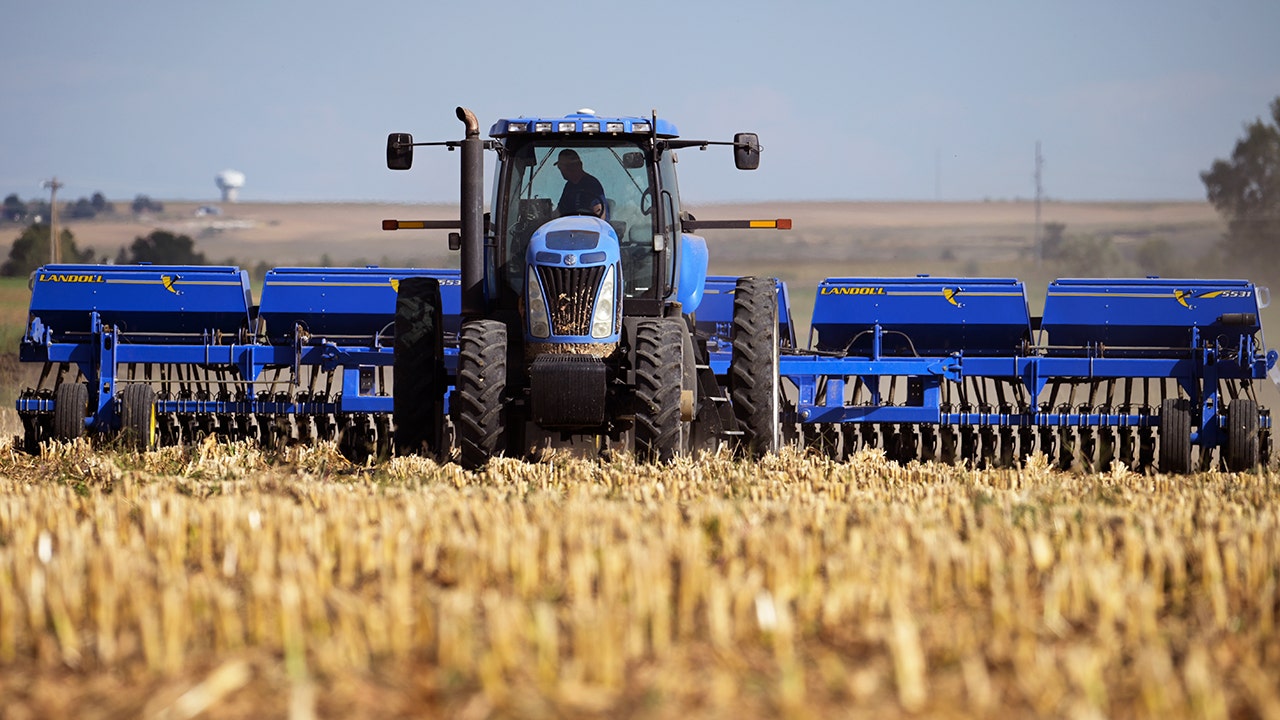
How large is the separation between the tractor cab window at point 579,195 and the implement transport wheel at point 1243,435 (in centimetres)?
446

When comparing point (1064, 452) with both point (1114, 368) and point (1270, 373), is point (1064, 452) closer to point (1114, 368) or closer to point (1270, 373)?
point (1114, 368)

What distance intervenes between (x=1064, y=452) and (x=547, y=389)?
4870mm

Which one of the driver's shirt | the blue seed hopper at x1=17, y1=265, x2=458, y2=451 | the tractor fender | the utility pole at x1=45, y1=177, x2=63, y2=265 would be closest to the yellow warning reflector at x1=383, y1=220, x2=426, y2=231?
the driver's shirt

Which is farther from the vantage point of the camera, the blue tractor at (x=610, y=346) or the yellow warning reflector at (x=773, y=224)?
the yellow warning reflector at (x=773, y=224)

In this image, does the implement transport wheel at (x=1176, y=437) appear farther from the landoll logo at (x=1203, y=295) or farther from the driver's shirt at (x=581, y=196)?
the driver's shirt at (x=581, y=196)

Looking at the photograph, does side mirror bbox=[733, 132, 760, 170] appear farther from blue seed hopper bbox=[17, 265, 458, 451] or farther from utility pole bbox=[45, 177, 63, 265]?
utility pole bbox=[45, 177, 63, 265]

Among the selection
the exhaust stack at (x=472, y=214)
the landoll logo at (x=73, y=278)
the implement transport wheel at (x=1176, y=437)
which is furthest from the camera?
the landoll logo at (x=73, y=278)

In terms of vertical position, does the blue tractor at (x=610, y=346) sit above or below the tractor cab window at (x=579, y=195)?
below

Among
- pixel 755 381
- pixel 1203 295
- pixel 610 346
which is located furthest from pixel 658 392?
pixel 1203 295

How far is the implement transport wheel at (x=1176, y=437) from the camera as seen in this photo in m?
10.8

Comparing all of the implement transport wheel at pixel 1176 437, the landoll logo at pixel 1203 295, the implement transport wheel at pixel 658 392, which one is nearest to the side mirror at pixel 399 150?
the implement transport wheel at pixel 658 392

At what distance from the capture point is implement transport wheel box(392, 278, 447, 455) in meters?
9.07

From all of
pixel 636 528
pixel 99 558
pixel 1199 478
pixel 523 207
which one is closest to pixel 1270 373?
pixel 1199 478

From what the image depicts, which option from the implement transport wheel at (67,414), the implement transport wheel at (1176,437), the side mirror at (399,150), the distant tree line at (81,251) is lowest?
the implement transport wheel at (1176,437)
